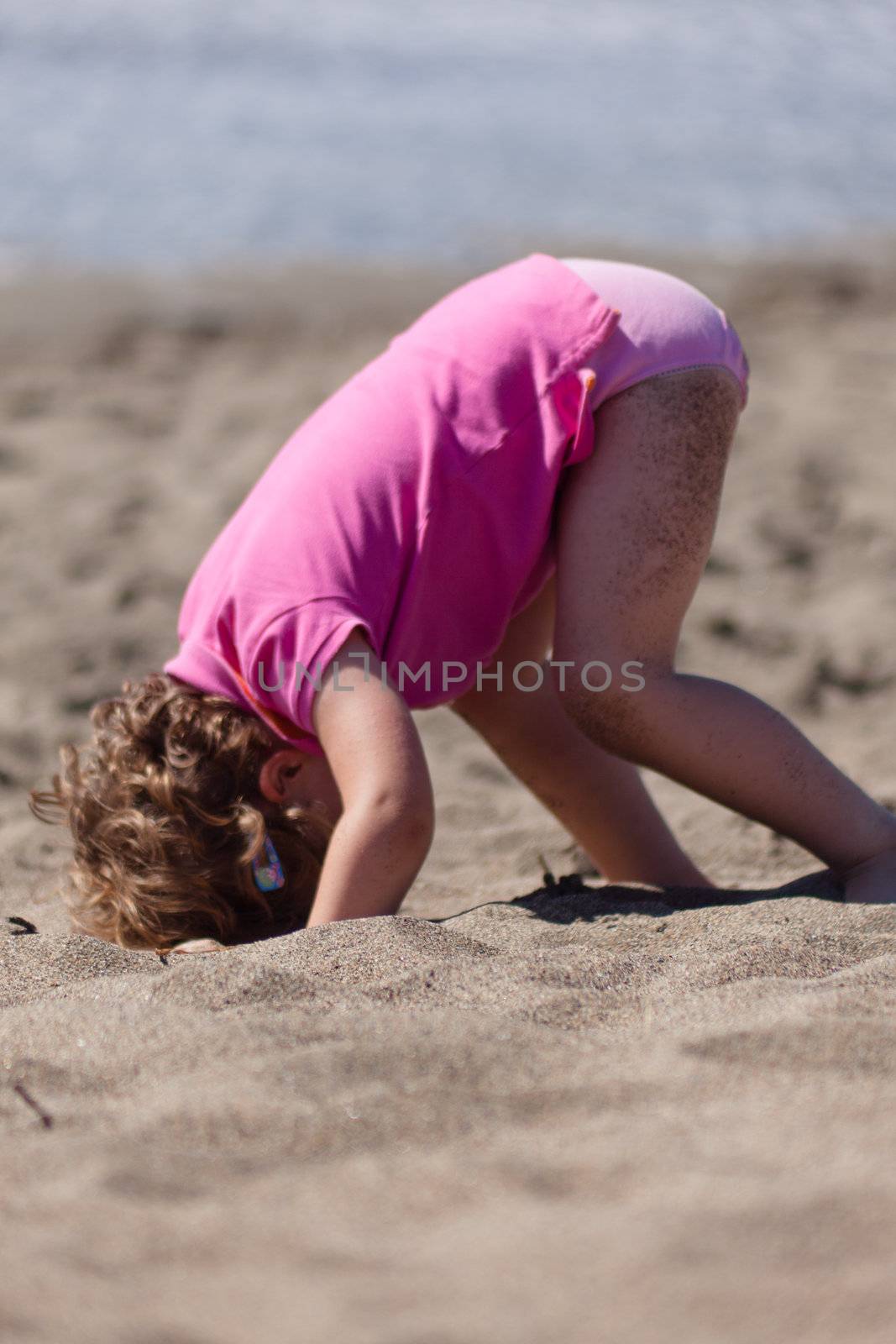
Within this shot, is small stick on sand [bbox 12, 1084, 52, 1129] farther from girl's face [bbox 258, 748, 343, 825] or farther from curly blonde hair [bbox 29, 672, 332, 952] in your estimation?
girl's face [bbox 258, 748, 343, 825]

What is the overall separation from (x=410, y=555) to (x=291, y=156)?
883cm

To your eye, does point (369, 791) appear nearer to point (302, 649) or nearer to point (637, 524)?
point (302, 649)

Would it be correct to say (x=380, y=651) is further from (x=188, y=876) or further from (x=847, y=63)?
(x=847, y=63)

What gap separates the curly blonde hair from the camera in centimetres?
217

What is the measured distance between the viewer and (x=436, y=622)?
2.20 m

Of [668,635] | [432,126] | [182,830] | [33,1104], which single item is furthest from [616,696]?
[432,126]

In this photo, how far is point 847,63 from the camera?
11.1 meters

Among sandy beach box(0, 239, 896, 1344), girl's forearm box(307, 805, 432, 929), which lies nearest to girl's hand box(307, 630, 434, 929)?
girl's forearm box(307, 805, 432, 929)

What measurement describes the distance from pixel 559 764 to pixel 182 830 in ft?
2.43

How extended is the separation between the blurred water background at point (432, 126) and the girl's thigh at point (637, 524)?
5341 mm

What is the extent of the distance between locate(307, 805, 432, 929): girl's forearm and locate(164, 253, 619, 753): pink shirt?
0.64ft

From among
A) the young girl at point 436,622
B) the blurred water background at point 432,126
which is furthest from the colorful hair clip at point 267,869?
the blurred water background at point 432,126

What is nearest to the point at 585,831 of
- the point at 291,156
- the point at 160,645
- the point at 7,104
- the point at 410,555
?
the point at 410,555

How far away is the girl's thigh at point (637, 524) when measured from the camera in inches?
84.2
